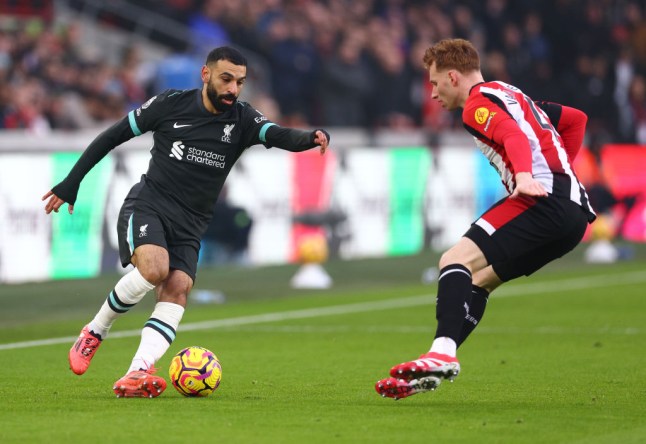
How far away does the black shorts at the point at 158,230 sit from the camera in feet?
25.9

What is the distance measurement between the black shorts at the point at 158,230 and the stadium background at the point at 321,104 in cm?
686

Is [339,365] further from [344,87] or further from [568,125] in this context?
[344,87]

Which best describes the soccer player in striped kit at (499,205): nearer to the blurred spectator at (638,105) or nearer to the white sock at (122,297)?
the white sock at (122,297)

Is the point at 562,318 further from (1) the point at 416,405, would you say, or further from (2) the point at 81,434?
(2) the point at 81,434

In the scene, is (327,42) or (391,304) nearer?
(391,304)

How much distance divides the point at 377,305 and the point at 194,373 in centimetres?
655

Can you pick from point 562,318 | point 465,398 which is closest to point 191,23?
point 562,318

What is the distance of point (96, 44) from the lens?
67.2 ft

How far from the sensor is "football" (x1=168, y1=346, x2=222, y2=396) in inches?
299

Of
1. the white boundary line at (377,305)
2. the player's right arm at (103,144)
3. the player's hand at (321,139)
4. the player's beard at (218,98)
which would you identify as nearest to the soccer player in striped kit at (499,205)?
the player's hand at (321,139)

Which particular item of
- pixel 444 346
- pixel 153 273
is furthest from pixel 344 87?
pixel 444 346

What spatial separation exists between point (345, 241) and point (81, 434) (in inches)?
497

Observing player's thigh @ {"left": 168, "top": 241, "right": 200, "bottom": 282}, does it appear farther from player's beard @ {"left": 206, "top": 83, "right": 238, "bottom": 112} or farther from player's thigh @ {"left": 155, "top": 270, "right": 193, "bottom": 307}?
player's beard @ {"left": 206, "top": 83, "right": 238, "bottom": 112}

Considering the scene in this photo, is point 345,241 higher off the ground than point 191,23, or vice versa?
point 191,23
